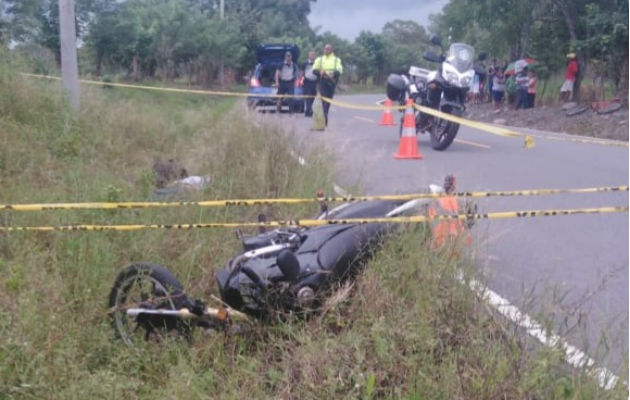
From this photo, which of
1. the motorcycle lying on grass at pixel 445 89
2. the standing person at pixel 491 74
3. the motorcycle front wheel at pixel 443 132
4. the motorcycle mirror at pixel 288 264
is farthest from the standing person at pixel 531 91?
the motorcycle mirror at pixel 288 264

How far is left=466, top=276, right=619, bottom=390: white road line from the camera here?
9.66 ft

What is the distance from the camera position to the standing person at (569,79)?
21.2m

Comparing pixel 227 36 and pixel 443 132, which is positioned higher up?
pixel 227 36

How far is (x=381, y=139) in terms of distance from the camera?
1316 cm

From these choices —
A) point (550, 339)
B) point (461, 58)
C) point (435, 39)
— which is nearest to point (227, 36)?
point (435, 39)

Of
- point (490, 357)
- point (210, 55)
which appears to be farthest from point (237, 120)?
point (210, 55)

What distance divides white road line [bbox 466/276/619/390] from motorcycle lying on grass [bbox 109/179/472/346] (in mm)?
664

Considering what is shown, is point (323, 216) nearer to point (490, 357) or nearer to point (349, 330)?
point (349, 330)

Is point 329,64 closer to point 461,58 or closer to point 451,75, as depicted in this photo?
point 461,58

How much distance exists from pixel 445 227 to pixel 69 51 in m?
5.79

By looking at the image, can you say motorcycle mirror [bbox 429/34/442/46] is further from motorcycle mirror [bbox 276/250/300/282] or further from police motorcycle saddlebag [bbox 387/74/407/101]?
motorcycle mirror [bbox 276/250/300/282]

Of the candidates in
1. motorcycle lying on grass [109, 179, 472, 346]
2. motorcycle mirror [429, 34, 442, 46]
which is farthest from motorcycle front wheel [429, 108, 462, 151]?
motorcycle lying on grass [109, 179, 472, 346]

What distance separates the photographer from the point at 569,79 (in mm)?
21484

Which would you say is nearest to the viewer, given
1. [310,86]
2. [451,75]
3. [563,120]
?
[451,75]
